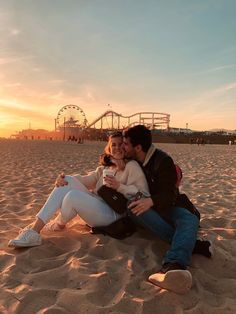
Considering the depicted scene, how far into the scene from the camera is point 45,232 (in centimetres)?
377

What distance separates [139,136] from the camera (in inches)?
131

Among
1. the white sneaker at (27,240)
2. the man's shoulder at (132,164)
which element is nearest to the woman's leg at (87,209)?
the white sneaker at (27,240)

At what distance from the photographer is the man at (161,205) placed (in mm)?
2879

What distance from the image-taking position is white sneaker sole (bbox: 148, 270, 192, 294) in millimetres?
2418

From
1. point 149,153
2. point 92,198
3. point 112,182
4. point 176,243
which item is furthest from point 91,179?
point 176,243

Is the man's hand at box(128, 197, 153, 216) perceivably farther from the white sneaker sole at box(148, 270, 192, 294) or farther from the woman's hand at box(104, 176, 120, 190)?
the white sneaker sole at box(148, 270, 192, 294)

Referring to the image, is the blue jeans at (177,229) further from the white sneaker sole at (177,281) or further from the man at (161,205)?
the white sneaker sole at (177,281)

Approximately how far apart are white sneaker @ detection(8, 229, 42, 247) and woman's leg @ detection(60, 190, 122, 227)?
0.35 m

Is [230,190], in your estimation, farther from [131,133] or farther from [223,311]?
[223,311]

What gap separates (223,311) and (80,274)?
1078 millimetres

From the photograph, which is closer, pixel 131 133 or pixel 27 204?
pixel 131 133

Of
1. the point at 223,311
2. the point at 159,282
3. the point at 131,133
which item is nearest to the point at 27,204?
the point at 131,133

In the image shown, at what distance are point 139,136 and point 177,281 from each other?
138 centimetres

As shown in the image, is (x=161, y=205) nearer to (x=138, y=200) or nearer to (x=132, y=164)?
(x=138, y=200)
